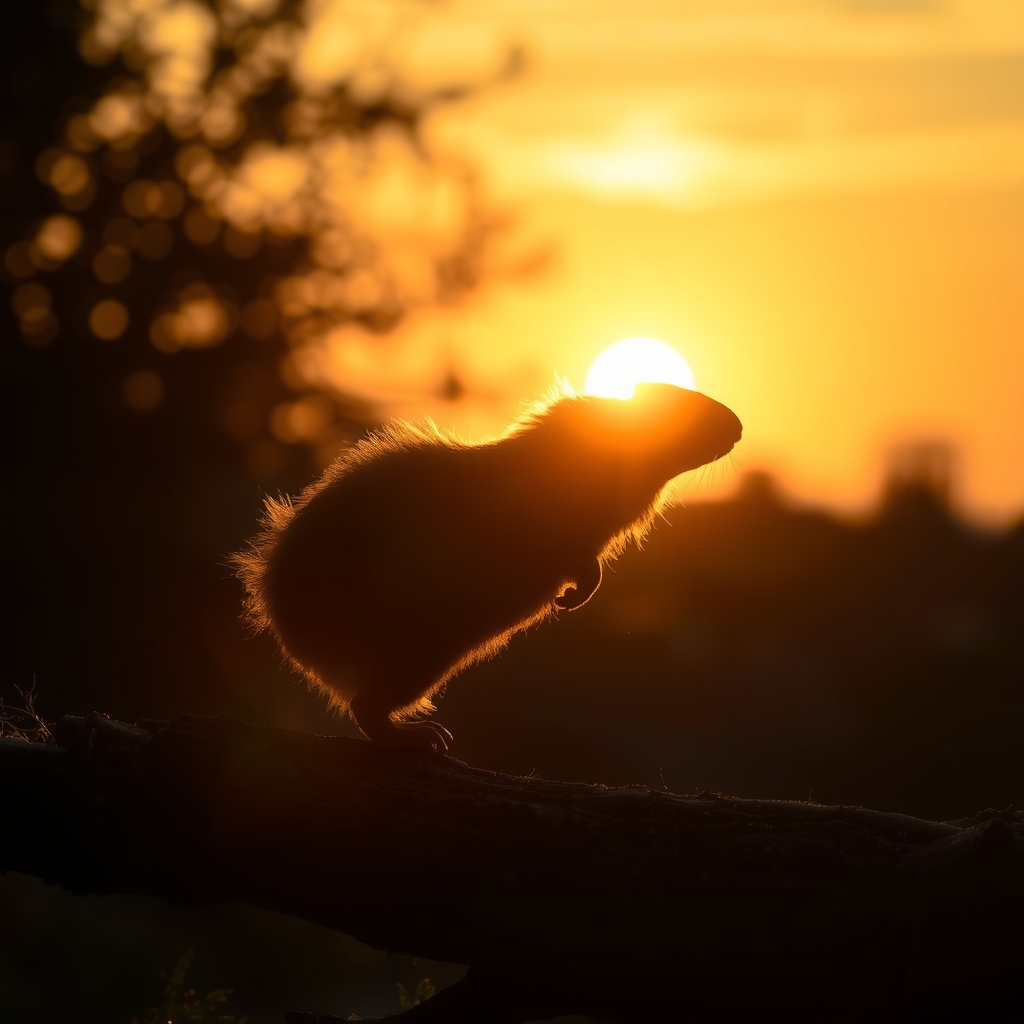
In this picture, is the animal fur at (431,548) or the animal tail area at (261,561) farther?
the animal tail area at (261,561)

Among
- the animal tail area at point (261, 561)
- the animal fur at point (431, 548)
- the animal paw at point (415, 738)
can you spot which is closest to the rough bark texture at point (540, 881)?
the animal paw at point (415, 738)

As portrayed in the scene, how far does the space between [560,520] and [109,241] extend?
22.3 m

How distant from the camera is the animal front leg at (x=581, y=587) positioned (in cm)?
629

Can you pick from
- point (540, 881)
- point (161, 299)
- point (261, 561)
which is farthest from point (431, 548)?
point (161, 299)

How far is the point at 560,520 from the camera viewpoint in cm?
605

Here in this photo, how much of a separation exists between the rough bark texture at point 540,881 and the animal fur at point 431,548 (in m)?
0.74

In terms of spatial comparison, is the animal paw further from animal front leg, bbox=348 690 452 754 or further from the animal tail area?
the animal tail area

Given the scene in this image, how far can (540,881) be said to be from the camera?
488 centimetres

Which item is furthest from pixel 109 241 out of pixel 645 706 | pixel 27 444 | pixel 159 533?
pixel 645 706

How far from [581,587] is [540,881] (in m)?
1.87

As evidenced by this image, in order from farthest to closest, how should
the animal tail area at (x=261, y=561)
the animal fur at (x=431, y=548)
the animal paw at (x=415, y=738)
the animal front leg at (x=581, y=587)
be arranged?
the animal front leg at (x=581, y=587), the animal tail area at (x=261, y=561), the animal paw at (x=415, y=738), the animal fur at (x=431, y=548)

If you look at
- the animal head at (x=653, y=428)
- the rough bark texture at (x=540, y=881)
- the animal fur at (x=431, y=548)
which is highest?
the animal head at (x=653, y=428)

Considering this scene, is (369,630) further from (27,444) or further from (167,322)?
(167,322)

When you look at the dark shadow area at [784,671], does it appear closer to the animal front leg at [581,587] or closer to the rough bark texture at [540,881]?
the animal front leg at [581,587]
